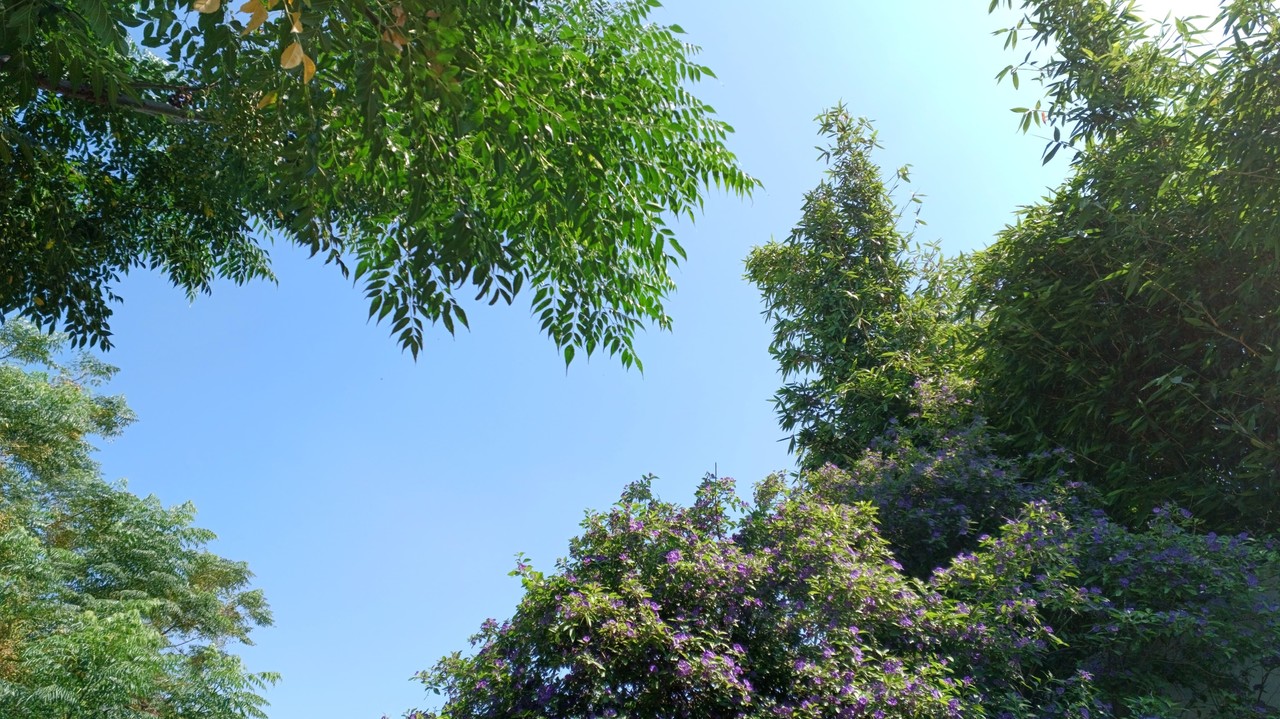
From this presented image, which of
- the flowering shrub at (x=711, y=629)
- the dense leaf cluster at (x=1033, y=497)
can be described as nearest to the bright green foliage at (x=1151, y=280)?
the dense leaf cluster at (x=1033, y=497)

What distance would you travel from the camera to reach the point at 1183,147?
6531mm

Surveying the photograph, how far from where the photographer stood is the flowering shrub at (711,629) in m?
4.45

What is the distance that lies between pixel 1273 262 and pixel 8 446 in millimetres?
15793

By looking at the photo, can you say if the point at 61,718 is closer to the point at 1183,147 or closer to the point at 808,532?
the point at 808,532

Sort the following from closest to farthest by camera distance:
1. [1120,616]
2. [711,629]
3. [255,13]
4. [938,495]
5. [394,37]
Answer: [255,13] → [394,37] → [711,629] → [1120,616] → [938,495]

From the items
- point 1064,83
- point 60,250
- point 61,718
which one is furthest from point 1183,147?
point 61,718

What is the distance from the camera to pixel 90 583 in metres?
12.8

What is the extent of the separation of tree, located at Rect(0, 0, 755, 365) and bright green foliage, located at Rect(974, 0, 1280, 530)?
11.1ft

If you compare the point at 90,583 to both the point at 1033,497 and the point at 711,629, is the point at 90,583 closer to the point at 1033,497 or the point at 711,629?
the point at 711,629

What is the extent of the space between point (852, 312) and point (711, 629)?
6258mm

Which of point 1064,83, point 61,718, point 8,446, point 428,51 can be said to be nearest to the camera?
point 428,51

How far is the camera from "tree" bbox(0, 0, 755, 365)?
332cm

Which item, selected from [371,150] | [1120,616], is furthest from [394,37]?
[1120,616]

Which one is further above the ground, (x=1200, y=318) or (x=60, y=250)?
(x=60, y=250)
